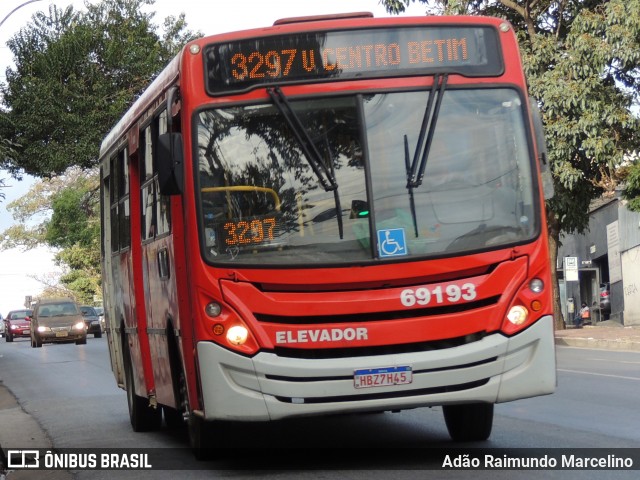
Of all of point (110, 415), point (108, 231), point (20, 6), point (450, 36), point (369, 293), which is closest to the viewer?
point (369, 293)

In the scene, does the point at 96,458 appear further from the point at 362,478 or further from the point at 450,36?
the point at 450,36

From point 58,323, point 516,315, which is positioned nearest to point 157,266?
point 516,315

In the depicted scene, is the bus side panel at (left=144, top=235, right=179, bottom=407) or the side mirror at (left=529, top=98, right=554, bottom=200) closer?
the side mirror at (left=529, top=98, right=554, bottom=200)

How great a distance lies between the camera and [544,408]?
43.3 feet

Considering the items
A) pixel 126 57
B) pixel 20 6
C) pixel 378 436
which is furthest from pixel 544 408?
pixel 126 57

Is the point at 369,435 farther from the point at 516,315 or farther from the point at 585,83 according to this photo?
the point at 585,83

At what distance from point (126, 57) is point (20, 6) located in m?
15.7

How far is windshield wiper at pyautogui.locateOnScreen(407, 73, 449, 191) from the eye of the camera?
8.62 meters

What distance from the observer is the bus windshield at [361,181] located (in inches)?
336

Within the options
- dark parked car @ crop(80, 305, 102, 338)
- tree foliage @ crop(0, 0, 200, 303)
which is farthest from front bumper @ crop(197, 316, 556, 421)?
dark parked car @ crop(80, 305, 102, 338)

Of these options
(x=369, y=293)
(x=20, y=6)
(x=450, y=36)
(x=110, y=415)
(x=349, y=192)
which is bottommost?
(x=110, y=415)

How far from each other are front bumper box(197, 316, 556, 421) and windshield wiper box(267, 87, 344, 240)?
0.94 m

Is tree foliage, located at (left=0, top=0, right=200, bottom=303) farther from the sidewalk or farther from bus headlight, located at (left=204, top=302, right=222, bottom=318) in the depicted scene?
bus headlight, located at (left=204, top=302, right=222, bottom=318)

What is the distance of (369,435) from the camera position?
1126 cm
